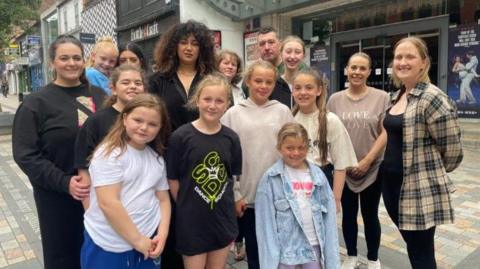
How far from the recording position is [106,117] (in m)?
2.27

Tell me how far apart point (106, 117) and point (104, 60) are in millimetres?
1358

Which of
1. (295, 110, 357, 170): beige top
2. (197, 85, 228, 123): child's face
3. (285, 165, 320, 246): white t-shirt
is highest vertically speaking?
(197, 85, 228, 123): child's face

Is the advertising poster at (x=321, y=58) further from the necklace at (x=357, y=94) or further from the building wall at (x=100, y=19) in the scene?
the building wall at (x=100, y=19)

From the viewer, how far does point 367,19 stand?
10.4m

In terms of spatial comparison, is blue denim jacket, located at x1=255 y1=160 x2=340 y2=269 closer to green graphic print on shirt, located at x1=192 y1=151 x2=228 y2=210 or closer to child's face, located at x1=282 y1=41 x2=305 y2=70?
green graphic print on shirt, located at x1=192 y1=151 x2=228 y2=210

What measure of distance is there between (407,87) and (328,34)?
30.8ft

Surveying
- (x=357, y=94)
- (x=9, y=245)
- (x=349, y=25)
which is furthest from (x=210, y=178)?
(x=349, y=25)

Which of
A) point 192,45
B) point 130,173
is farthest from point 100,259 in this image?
point 192,45

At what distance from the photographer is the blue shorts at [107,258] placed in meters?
2.13

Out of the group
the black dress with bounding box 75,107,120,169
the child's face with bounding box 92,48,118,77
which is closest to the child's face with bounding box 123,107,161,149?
the black dress with bounding box 75,107,120,169

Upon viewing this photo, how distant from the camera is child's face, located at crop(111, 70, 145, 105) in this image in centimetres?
233

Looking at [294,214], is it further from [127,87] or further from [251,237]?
[127,87]

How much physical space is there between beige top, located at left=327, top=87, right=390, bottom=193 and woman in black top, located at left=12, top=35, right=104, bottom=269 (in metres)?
1.95

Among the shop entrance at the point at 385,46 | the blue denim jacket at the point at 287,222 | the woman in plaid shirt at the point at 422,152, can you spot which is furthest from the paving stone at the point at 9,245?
the shop entrance at the point at 385,46
